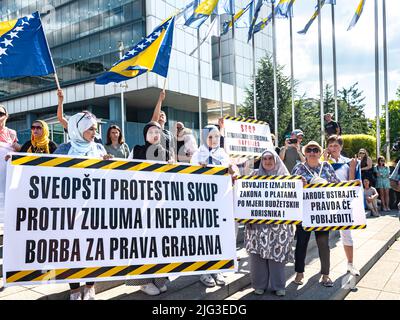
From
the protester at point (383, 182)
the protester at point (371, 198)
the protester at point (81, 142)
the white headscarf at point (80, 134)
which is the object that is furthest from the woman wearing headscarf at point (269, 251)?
the protester at point (383, 182)

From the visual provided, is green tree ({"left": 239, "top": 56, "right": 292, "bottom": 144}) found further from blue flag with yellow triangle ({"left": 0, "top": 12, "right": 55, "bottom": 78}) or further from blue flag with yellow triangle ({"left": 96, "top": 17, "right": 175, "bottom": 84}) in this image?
blue flag with yellow triangle ({"left": 0, "top": 12, "right": 55, "bottom": 78})

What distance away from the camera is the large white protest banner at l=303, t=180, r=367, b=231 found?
4.10 metres

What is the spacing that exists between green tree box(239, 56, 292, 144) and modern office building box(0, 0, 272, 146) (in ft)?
11.7

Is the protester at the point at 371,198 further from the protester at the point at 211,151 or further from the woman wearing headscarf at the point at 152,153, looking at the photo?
the woman wearing headscarf at the point at 152,153

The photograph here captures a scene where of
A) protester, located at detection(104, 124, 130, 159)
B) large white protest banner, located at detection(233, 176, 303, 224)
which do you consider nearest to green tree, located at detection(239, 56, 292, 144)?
protester, located at detection(104, 124, 130, 159)

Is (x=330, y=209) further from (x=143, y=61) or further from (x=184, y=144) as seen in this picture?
(x=143, y=61)

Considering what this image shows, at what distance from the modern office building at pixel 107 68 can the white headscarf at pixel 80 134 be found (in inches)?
747

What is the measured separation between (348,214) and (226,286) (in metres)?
1.80

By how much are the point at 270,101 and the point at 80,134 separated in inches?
923

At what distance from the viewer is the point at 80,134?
133 inches

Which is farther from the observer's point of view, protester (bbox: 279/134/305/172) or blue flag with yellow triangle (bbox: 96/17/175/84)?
protester (bbox: 279/134/305/172)

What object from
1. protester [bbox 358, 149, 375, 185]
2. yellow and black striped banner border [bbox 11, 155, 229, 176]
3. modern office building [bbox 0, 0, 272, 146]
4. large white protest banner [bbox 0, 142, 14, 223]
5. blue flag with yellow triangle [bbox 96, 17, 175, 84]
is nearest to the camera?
yellow and black striped banner border [bbox 11, 155, 229, 176]

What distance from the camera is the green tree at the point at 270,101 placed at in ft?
82.2
